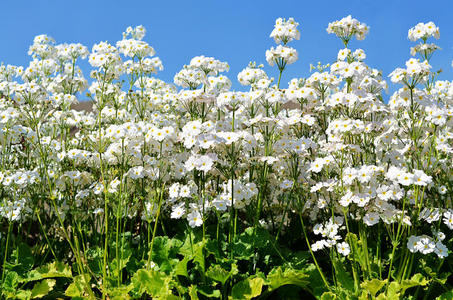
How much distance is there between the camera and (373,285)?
12.3ft

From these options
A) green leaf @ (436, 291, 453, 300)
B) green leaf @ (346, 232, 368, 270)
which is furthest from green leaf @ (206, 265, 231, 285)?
green leaf @ (436, 291, 453, 300)

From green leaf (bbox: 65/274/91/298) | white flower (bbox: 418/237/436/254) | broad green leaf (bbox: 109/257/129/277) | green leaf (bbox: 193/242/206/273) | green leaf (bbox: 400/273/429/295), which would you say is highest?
white flower (bbox: 418/237/436/254)

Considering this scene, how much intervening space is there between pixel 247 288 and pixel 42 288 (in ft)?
6.46

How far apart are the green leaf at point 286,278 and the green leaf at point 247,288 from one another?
0.12 meters

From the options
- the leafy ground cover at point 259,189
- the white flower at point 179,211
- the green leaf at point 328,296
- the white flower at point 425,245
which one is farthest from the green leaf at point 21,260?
the white flower at point 425,245

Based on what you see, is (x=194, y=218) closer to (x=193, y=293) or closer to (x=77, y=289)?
(x=193, y=293)

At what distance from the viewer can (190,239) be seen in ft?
14.2

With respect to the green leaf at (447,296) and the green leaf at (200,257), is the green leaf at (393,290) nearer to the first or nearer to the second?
the green leaf at (447,296)

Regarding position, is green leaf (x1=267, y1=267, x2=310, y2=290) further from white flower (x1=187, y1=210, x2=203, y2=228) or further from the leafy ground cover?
white flower (x1=187, y1=210, x2=203, y2=228)

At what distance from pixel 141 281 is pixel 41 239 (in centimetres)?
186

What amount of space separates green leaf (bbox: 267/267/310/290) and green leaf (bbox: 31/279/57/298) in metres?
2.05

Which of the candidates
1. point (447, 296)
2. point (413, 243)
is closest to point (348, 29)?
point (413, 243)

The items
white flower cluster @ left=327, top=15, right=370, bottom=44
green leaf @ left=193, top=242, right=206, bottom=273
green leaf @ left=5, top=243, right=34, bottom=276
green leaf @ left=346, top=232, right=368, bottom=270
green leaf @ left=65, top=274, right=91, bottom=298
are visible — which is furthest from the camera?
white flower cluster @ left=327, top=15, right=370, bottom=44

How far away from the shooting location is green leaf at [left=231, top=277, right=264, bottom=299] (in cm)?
385
